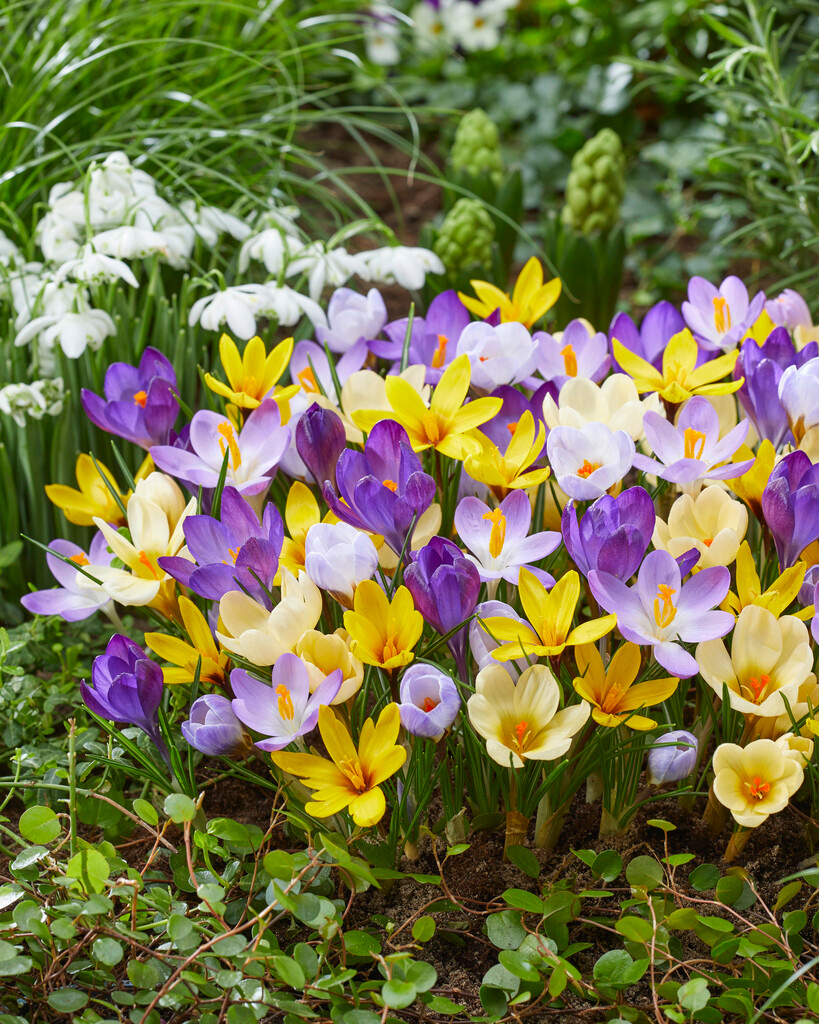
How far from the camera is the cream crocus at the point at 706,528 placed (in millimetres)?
869

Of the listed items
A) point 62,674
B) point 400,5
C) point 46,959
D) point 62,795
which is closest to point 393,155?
point 400,5

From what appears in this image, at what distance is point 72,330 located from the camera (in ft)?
4.30

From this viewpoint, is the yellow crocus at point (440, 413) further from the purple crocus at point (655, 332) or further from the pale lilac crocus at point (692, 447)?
the purple crocus at point (655, 332)

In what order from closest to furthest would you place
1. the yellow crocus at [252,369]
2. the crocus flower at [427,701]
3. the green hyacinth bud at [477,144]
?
1. the crocus flower at [427,701]
2. the yellow crocus at [252,369]
3. the green hyacinth bud at [477,144]

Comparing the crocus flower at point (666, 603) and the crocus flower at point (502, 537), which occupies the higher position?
the crocus flower at point (502, 537)

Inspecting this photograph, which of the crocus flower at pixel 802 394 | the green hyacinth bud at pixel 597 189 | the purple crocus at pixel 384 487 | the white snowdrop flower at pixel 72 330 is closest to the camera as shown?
the purple crocus at pixel 384 487

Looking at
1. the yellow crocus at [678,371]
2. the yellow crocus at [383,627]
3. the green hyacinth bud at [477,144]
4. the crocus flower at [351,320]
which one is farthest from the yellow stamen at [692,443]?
the green hyacinth bud at [477,144]

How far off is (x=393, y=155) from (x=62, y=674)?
225 cm

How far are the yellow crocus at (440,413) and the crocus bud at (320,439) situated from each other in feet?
0.13

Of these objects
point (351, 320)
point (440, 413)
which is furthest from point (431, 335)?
point (440, 413)

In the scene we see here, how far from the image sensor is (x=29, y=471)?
1.38 metres

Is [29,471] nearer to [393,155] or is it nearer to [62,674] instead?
[62,674]

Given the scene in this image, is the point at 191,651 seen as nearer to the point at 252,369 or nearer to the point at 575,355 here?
the point at 252,369

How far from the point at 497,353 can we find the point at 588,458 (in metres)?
0.20
